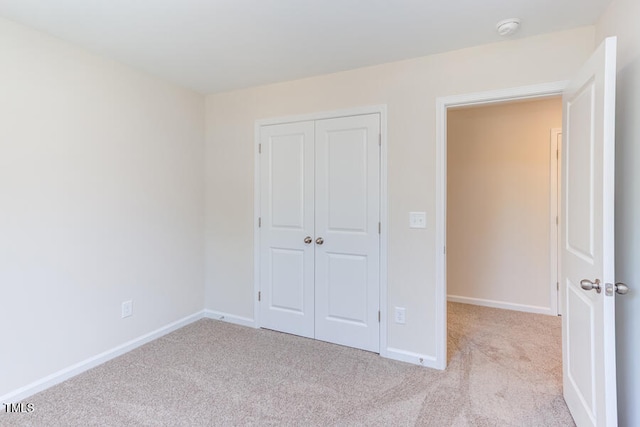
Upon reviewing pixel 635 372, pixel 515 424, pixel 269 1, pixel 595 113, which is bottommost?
pixel 515 424

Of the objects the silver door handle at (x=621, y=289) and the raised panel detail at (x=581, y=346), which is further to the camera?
the raised panel detail at (x=581, y=346)

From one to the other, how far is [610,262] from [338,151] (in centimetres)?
187

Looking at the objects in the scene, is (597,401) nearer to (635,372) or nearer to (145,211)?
(635,372)

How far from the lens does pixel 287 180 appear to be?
2977mm

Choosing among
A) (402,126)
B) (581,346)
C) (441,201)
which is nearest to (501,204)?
(441,201)

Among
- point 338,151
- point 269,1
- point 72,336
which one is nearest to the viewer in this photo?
point 269,1

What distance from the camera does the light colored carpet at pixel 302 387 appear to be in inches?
73.1

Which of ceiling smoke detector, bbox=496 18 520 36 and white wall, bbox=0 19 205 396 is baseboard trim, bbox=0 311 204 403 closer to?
white wall, bbox=0 19 205 396

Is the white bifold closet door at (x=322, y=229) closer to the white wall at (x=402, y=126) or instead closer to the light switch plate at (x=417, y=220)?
the white wall at (x=402, y=126)

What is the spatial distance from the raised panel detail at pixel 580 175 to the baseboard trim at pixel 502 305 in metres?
2.06

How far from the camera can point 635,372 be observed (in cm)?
148

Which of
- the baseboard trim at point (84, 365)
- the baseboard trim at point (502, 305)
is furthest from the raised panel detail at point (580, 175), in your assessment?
the baseboard trim at point (84, 365)

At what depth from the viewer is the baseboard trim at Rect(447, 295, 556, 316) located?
3.53m

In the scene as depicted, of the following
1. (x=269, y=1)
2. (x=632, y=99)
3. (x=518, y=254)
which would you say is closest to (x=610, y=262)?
(x=632, y=99)
